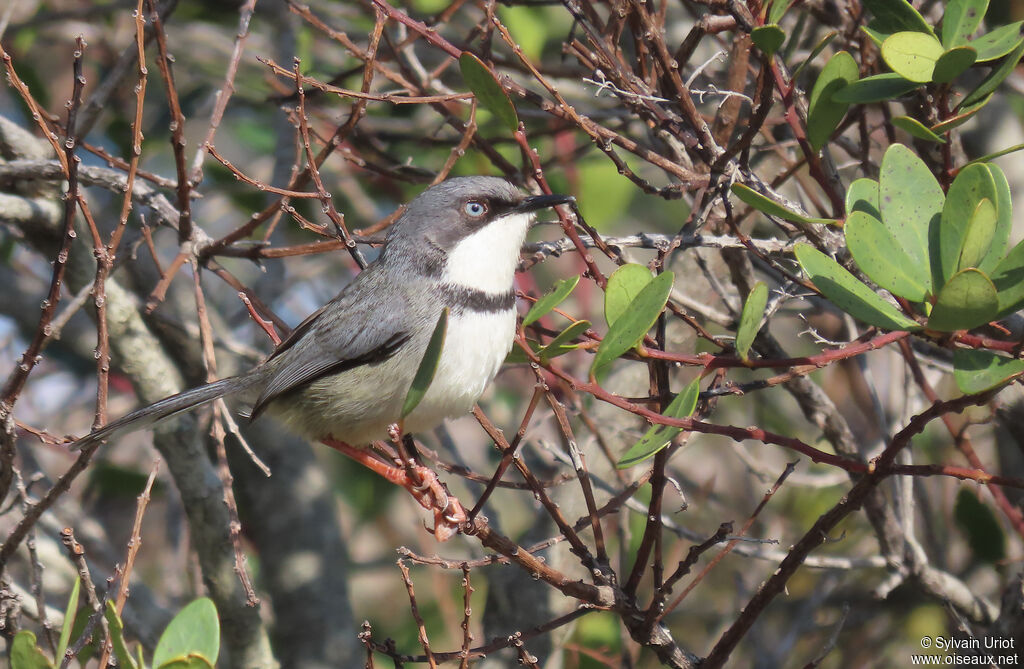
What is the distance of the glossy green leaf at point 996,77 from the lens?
7.80ft

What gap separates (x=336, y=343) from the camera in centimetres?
385

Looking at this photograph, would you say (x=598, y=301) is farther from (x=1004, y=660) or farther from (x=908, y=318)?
(x=908, y=318)

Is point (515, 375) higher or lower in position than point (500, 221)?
lower

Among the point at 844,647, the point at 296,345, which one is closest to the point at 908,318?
the point at 296,345

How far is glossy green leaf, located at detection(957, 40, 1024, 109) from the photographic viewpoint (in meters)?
2.38

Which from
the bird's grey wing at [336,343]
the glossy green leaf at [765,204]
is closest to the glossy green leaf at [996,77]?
the glossy green leaf at [765,204]

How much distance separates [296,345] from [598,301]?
361 cm

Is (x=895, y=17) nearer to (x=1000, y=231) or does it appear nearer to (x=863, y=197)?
(x=863, y=197)

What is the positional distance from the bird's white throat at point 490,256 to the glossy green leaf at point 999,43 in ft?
5.57

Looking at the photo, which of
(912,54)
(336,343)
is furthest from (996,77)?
(336,343)

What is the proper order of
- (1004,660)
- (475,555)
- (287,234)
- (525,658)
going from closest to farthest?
(525,658) < (1004,660) < (475,555) < (287,234)

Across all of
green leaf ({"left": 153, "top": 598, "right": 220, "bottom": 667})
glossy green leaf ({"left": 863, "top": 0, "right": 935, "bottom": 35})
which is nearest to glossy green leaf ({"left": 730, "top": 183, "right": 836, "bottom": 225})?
glossy green leaf ({"left": 863, "top": 0, "right": 935, "bottom": 35})

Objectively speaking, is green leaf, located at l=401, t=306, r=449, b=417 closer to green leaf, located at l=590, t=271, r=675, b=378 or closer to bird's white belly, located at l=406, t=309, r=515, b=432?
green leaf, located at l=590, t=271, r=675, b=378

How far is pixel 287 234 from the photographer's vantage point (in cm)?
672
